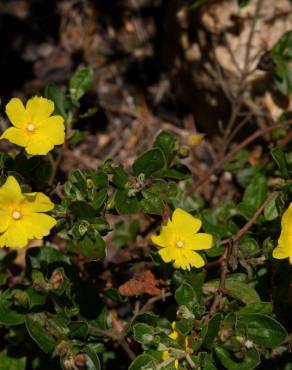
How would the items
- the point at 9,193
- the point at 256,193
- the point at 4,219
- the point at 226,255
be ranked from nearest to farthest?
the point at 9,193 → the point at 4,219 → the point at 226,255 → the point at 256,193

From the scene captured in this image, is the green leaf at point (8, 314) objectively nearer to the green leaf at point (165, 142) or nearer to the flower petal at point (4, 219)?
the flower petal at point (4, 219)

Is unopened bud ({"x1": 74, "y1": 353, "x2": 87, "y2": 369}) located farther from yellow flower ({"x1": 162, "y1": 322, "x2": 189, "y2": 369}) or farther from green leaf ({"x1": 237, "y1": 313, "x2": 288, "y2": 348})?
green leaf ({"x1": 237, "y1": 313, "x2": 288, "y2": 348})

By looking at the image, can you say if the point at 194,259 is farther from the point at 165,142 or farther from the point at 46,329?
the point at 46,329

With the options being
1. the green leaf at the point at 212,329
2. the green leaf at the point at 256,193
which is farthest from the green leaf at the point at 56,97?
the green leaf at the point at 212,329

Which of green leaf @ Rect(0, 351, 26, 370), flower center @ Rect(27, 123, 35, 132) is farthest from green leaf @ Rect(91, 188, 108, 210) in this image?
green leaf @ Rect(0, 351, 26, 370)

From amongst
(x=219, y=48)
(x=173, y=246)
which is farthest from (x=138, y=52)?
(x=173, y=246)

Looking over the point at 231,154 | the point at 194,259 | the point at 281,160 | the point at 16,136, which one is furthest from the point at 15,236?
the point at 231,154

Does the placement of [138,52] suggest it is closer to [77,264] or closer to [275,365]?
[77,264]
